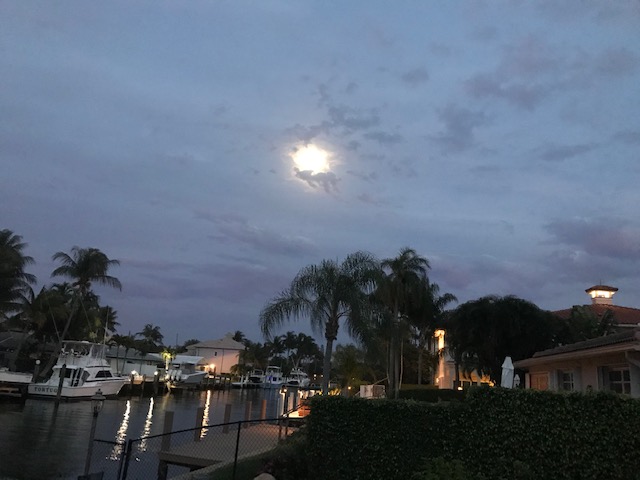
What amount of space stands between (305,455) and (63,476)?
1067 cm

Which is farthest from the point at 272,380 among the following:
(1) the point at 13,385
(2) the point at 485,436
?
(2) the point at 485,436

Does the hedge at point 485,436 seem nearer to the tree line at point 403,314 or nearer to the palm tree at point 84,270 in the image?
the tree line at point 403,314

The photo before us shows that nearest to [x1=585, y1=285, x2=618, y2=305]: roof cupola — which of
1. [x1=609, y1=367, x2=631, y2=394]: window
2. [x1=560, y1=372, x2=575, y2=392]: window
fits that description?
[x1=560, y1=372, x2=575, y2=392]: window

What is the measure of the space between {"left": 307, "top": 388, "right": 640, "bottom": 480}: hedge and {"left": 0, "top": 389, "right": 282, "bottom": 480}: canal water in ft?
30.7

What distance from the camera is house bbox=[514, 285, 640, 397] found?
1367 centimetres

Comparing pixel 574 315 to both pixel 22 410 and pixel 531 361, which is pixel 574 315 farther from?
pixel 22 410

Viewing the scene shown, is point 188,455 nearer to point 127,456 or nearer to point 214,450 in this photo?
point 214,450

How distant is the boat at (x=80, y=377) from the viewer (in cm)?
4713

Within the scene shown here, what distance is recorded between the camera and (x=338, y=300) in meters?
23.9

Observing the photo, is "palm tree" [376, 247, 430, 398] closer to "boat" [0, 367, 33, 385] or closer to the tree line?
the tree line

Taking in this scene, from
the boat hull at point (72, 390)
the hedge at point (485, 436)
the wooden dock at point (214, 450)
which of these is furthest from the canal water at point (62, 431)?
the hedge at point (485, 436)

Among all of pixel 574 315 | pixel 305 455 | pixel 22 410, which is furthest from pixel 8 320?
pixel 305 455

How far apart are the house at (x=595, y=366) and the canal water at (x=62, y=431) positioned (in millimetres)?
14136

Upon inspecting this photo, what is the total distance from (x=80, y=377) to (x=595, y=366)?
149 feet
